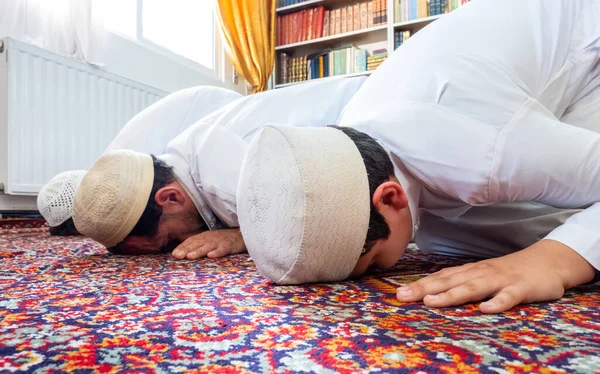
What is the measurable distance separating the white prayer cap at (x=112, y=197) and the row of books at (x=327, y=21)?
3022mm

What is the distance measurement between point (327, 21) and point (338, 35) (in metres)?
0.20

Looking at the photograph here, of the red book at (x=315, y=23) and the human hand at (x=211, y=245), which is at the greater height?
the red book at (x=315, y=23)

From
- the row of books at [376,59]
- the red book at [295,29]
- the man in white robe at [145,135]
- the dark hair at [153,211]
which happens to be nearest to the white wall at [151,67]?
the red book at [295,29]

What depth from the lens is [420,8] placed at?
3.67 m

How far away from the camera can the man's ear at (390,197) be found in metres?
0.84

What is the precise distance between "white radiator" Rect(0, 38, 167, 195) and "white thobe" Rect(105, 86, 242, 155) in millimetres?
733

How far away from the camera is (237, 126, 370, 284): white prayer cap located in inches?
→ 30.4

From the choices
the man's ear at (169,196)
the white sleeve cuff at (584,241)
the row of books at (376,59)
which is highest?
the row of books at (376,59)

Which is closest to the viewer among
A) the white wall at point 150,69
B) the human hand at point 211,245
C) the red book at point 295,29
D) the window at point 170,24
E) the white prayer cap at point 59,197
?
the human hand at point 211,245

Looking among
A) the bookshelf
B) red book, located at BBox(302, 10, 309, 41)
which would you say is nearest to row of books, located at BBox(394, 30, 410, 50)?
the bookshelf

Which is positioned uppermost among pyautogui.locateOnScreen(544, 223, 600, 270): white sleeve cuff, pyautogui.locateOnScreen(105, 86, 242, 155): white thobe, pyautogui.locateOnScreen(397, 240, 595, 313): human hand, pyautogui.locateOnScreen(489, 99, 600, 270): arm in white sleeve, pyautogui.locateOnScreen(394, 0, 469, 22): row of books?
pyautogui.locateOnScreen(394, 0, 469, 22): row of books

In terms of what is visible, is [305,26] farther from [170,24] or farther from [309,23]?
[170,24]

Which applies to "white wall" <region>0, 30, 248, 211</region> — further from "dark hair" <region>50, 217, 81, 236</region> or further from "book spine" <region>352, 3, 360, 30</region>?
"book spine" <region>352, 3, 360, 30</region>

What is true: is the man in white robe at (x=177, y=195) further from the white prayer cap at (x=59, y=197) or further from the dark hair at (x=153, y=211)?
the white prayer cap at (x=59, y=197)
